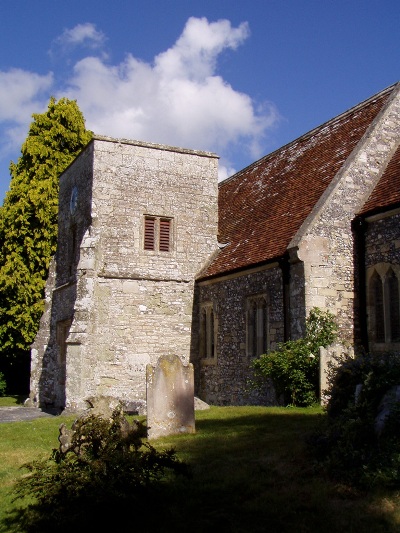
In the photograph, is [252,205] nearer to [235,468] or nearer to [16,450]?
[16,450]


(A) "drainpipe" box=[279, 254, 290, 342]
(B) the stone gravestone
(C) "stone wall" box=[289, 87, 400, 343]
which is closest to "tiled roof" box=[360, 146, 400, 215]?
(C) "stone wall" box=[289, 87, 400, 343]

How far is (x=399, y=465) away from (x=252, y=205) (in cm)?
1255

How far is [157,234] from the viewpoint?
17.4 m

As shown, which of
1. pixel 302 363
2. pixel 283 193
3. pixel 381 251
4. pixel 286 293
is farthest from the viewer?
pixel 283 193

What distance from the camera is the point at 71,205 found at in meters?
19.0

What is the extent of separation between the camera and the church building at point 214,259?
1290 cm

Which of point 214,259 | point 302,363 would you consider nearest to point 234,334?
point 214,259

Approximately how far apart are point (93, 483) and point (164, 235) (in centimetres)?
1242

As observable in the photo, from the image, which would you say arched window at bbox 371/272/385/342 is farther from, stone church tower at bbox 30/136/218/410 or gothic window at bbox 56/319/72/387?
gothic window at bbox 56/319/72/387

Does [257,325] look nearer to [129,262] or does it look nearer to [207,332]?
[207,332]

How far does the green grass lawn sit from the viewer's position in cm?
536

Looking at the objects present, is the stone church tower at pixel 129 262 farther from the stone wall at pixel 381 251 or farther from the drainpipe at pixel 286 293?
the stone wall at pixel 381 251

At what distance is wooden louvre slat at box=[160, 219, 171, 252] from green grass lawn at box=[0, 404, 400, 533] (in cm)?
860

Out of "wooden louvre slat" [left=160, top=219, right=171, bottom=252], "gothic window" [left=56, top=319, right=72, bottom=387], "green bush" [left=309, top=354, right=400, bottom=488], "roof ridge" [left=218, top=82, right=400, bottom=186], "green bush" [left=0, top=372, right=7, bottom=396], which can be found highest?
"roof ridge" [left=218, top=82, right=400, bottom=186]
